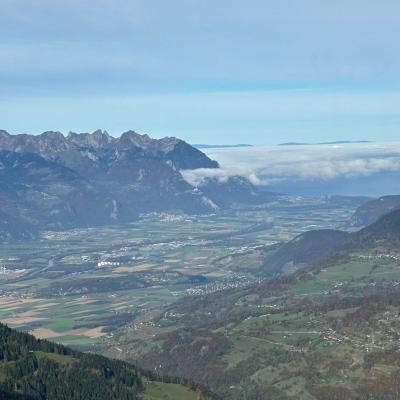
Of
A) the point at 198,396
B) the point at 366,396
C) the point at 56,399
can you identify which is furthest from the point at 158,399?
the point at 366,396

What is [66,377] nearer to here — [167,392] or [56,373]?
[56,373]

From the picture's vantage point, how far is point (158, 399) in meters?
179

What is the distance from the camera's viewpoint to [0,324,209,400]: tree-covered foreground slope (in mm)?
166000

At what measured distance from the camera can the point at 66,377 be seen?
174 meters

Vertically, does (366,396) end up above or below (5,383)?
below

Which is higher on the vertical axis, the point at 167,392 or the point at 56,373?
the point at 56,373

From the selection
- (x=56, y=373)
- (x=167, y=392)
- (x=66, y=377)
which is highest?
(x=56, y=373)

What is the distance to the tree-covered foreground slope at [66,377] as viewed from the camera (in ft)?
545

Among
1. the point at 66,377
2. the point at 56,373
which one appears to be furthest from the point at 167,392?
the point at 56,373

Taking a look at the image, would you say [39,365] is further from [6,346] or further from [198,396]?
[198,396]

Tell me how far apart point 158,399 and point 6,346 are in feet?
107

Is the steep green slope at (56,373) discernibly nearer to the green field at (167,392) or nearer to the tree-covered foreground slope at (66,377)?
the tree-covered foreground slope at (66,377)

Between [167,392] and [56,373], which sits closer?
[56,373]

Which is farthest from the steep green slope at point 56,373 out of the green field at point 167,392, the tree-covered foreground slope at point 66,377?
the green field at point 167,392
